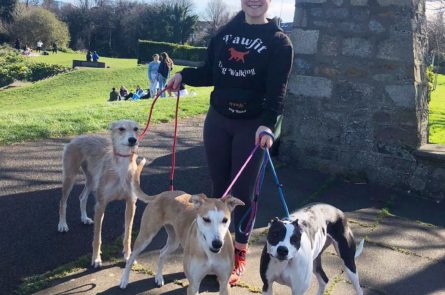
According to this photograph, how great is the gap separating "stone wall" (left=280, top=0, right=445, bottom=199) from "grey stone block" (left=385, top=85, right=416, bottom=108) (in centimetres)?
1

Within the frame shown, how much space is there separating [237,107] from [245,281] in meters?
1.68

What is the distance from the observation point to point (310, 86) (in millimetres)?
7852

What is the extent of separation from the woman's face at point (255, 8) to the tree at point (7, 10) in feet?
208

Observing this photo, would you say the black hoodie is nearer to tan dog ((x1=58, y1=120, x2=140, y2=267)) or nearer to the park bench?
tan dog ((x1=58, y1=120, x2=140, y2=267))

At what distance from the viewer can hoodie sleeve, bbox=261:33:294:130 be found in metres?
3.84

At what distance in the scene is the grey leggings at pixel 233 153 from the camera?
404 centimetres

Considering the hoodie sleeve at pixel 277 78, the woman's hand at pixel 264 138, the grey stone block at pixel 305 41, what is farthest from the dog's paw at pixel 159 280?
the grey stone block at pixel 305 41

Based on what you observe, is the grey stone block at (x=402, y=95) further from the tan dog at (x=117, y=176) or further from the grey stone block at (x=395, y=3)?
the tan dog at (x=117, y=176)

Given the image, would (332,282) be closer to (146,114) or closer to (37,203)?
(37,203)

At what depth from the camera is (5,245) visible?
4.50 meters

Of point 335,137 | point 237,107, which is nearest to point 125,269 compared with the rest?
point 237,107

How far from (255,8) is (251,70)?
54 cm

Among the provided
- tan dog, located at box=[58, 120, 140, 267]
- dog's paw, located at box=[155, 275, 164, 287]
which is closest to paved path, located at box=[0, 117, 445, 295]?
dog's paw, located at box=[155, 275, 164, 287]

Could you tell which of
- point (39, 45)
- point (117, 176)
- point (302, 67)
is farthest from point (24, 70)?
point (117, 176)
